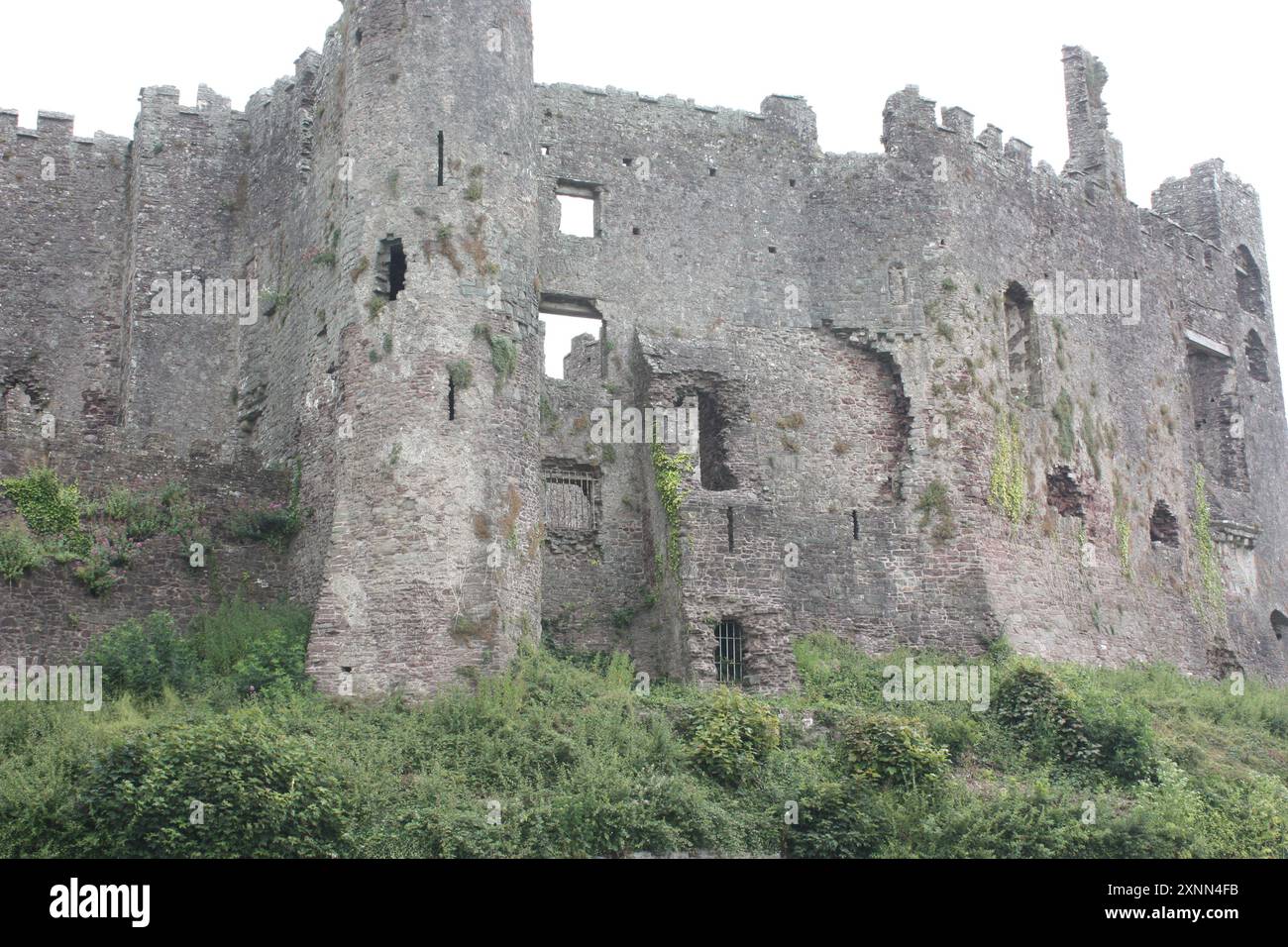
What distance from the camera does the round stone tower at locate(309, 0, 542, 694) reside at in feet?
88.2

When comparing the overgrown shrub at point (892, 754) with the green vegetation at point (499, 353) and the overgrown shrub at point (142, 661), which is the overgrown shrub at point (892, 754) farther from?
the overgrown shrub at point (142, 661)

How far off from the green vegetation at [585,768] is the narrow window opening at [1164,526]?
28.4 feet

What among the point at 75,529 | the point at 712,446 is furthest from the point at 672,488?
the point at 75,529

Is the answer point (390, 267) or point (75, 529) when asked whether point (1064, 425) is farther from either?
point (75, 529)

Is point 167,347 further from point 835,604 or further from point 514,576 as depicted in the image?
point 835,604

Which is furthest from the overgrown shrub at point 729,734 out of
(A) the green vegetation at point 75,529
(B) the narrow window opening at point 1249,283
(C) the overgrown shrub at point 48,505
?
(B) the narrow window opening at point 1249,283

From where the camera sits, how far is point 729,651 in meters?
30.0

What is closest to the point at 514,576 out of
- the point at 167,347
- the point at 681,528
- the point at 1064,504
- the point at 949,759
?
the point at 681,528

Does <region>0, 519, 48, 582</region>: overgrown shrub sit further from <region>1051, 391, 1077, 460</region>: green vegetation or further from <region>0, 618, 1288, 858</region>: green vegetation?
<region>1051, 391, 1077, 460</region>: green vegetation

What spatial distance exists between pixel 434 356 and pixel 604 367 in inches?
199

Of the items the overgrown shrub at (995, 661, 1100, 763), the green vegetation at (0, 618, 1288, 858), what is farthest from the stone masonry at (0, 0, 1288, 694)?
the overgrown shrub at (995, 661, 1100, 763)

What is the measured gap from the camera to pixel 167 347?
33844 millimetres

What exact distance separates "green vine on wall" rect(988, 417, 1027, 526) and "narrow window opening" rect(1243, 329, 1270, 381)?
11.5m

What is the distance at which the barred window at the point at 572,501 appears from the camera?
1245 inches
